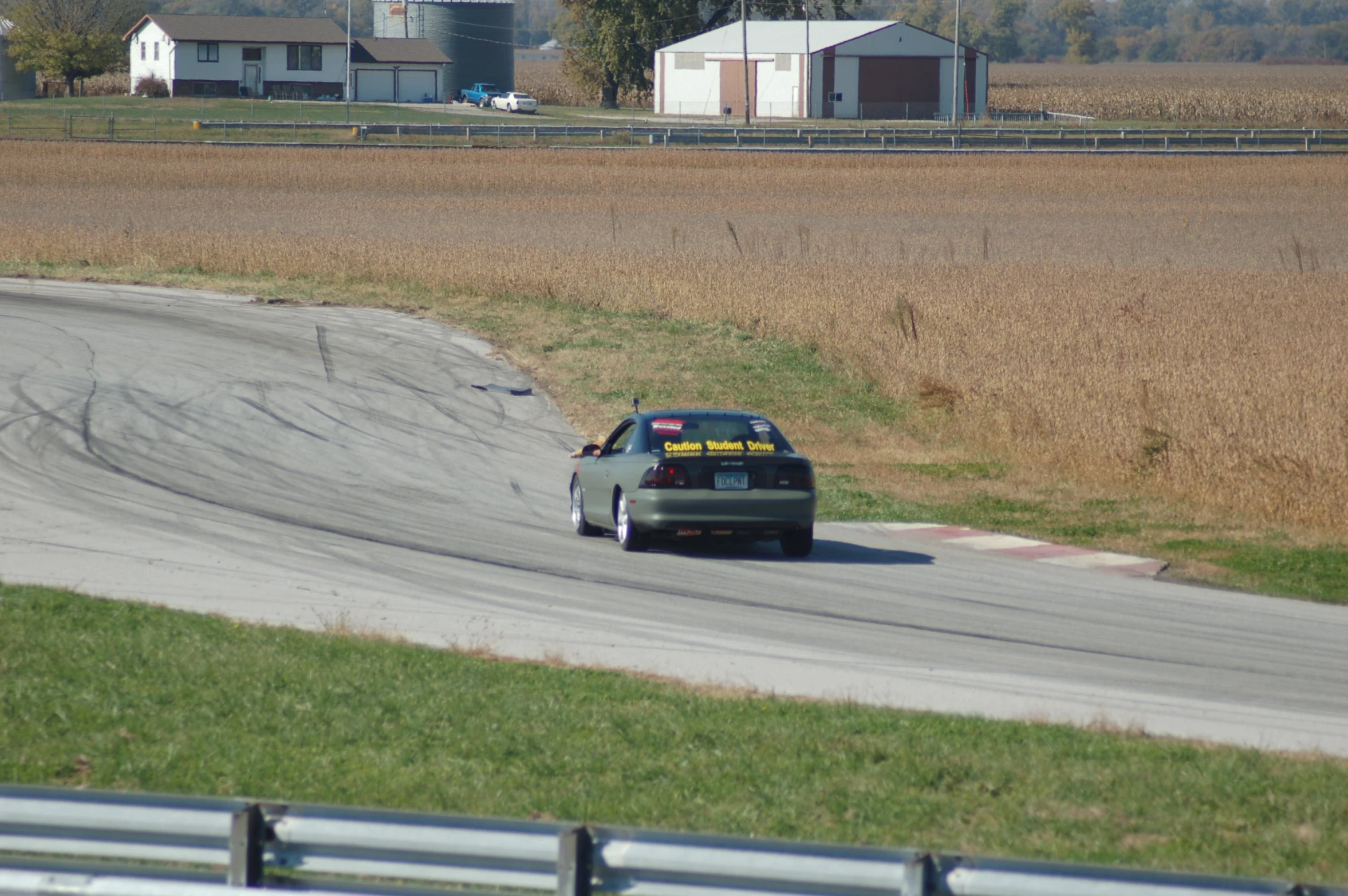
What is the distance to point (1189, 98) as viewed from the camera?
104562 mm

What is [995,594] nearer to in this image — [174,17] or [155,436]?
[155,436]

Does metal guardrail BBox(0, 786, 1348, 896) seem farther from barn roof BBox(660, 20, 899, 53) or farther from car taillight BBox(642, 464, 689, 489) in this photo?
barn roof BBox(660, 20, 899, 53)

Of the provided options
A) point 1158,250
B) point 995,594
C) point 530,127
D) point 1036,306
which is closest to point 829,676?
point 995,594

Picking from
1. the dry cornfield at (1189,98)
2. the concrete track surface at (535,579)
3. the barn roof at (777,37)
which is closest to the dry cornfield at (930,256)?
the concrete track surface at (535,579)

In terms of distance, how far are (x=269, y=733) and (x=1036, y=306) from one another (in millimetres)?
23446

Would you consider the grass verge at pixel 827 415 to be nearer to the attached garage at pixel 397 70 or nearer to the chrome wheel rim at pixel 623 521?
the chrome wheel rim at pixel 623 521

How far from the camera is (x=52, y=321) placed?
2680 centimetres

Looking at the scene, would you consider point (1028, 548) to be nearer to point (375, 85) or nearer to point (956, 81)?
point (956, 81)

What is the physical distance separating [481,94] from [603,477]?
104656 millimetres

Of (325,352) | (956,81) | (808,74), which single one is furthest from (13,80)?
(325,352)

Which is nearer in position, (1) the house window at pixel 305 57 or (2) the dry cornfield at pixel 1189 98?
(2) the dry cornfield at pixel 1189 98

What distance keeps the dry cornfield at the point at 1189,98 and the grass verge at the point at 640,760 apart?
92.5 meters

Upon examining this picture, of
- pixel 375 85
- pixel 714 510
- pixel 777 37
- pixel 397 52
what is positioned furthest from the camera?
pixel 397 52

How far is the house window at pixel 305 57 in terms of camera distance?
348 feet
